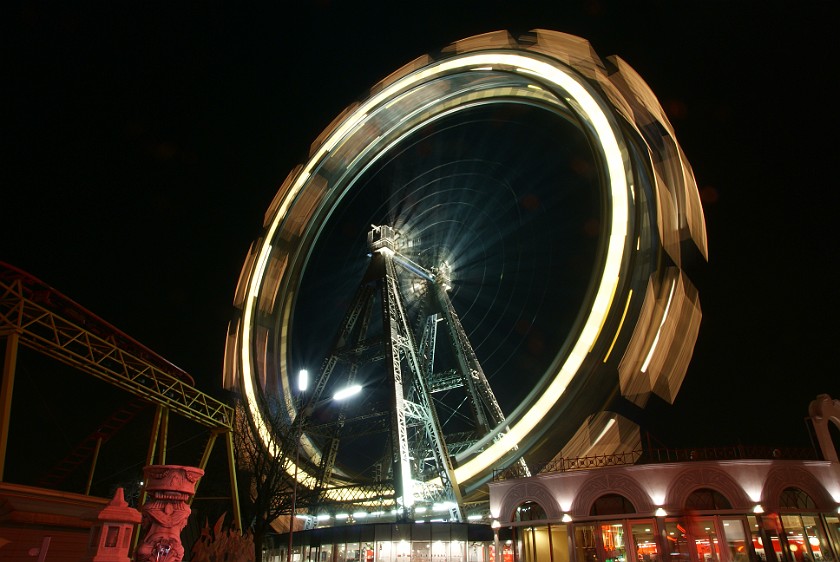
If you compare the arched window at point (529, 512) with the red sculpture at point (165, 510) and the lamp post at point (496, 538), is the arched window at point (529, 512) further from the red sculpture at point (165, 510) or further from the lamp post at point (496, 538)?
the red sculpture at point (165, 510)

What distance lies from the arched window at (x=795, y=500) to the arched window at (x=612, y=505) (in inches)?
142

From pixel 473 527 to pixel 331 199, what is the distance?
601 inches

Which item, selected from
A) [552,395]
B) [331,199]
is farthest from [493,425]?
[331,199]

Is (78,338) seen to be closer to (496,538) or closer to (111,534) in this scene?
(111,534)

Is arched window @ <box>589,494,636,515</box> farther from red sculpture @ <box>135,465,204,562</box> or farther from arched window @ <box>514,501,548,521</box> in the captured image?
red sculpture @ <box>135,465,204,562</box>

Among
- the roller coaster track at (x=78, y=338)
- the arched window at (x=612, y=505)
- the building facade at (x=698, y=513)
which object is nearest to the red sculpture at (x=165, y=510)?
the roller coaster track at (x=78, y=338)

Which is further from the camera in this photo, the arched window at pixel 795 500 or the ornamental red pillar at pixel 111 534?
the arched window at pixel 795 500

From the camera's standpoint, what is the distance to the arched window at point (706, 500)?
1324cm

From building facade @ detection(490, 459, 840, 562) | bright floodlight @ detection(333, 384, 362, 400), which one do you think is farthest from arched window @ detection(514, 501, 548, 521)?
bright floodlight @ detection(333, 384, 362, 400)

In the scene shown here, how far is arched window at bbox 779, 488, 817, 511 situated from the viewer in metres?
13.3

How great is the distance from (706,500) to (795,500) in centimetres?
228

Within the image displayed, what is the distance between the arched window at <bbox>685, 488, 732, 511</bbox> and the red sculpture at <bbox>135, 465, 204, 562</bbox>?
1155 cm

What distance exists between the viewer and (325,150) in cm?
2409

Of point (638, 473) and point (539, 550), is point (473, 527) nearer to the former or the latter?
point (539, 550)
